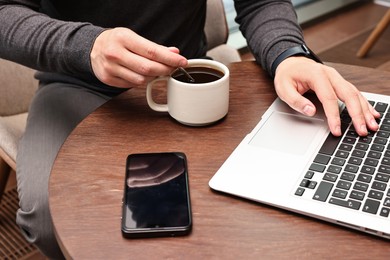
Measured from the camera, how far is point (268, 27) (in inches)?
37.5

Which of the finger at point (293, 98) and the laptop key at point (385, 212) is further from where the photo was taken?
the finger at point (293, 98)

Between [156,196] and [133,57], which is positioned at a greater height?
[133,57]

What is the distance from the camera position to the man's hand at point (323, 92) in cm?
72

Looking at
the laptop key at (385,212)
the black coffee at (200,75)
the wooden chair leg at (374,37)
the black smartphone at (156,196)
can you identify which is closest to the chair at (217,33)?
the black coffee at (200,75)

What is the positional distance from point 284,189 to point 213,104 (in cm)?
19

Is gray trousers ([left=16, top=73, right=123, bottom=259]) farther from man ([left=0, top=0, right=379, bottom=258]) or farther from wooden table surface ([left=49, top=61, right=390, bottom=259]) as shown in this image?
wooden table surface ([left=49, top=61, right=390, bottom=259])

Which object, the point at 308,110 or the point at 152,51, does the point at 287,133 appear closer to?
the point at 308,110

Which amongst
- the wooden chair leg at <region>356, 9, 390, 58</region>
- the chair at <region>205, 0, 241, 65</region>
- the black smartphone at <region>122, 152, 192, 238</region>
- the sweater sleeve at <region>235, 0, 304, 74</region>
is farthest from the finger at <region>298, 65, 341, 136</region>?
the wooden chair leg at <region>356, 9, 390, 58</region>

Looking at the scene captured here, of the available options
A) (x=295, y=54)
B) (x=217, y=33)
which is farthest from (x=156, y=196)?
(x=217, y=33)

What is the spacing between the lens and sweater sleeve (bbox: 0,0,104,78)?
0.74 m

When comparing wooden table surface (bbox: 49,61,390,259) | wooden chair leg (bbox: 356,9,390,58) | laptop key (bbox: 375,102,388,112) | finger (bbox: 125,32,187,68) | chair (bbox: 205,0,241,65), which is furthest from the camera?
wooden chair leg (bbox: 356,9,390,58)

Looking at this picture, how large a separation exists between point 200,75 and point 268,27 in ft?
0.87

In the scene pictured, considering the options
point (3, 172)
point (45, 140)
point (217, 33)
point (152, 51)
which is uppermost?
point (152, 51)

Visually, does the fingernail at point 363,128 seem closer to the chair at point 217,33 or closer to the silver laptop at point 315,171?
the silver laptop at point 315,171
